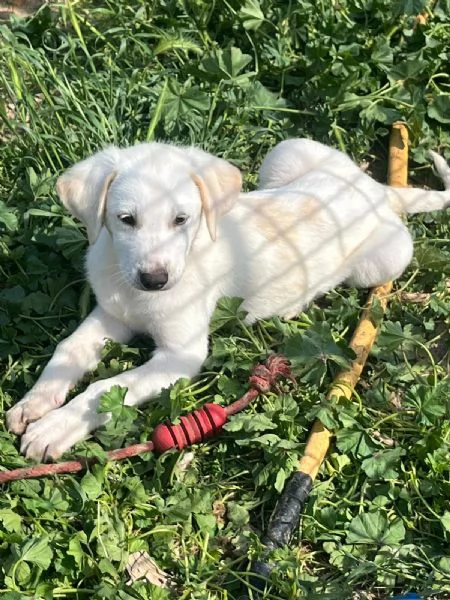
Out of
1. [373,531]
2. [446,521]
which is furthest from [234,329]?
[446,521]

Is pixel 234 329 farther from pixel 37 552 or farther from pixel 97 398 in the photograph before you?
pixel 37 552

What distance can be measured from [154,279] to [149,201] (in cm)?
31

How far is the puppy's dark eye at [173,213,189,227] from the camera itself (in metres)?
3.67

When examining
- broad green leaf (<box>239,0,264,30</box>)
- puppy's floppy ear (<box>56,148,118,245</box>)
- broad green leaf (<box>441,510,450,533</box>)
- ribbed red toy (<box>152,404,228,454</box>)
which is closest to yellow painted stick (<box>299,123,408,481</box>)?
ribbed red toy (<box>152,404,228,454</box>)

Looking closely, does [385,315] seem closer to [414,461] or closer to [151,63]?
[414,461]

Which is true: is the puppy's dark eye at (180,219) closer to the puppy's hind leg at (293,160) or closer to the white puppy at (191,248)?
the white puppy at (191,248)

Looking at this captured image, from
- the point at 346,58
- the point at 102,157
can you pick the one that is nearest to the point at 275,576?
the point at 102,157

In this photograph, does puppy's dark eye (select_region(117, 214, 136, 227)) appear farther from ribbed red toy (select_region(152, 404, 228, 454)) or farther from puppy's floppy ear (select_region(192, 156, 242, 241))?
ribbed red toy (select_region(152, 404, 228, 454))

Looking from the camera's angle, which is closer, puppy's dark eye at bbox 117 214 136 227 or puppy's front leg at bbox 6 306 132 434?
puppy's dark eye at bbox 117 214 136 227

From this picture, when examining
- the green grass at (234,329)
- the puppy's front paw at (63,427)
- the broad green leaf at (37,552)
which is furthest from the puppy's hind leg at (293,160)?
the broad green leaf at (37,552)

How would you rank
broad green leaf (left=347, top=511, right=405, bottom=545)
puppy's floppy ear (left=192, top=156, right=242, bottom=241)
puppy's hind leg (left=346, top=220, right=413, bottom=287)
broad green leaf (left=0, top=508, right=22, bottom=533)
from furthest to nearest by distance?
1. puppy's hind leg (left=346, top=220, right=413, bottom=287)
2. puppy's floppy ear (left=192, top=156, right=242, bottom=241)
3. broad green leaf (left=347, top=511, right=405, bottom=545)
4. broad green leaf (left=0, top=508, right=22, bottom=533)

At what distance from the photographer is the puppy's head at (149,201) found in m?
3.60

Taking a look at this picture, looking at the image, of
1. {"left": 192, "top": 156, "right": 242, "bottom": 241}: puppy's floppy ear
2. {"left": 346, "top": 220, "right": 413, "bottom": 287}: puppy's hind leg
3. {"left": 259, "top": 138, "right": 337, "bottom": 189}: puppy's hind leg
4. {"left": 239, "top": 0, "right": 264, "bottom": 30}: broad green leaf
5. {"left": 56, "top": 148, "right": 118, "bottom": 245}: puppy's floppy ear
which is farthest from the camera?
{"left": 239, "top": 0, "right": 264, "bottom": 30}: broad green leaf

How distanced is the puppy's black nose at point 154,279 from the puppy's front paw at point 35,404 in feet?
2.11
